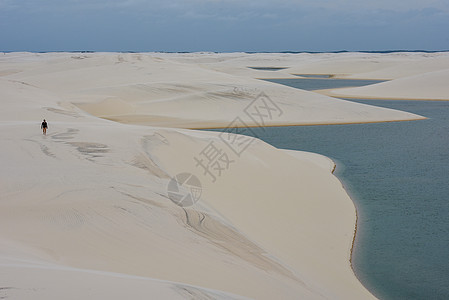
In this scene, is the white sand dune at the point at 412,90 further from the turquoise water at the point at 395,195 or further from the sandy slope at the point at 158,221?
the sandy slope at the point at 158,221

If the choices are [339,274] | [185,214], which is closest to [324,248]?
[339,274]

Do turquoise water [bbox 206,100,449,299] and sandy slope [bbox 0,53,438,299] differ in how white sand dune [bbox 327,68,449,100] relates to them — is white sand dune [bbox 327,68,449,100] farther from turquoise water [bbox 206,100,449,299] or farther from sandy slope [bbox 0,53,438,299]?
sandy slope [bbox 0,53,438,299]

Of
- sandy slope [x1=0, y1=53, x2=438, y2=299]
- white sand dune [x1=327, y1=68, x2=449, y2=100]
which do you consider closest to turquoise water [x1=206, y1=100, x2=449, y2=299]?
sandy slope [x1=0, y1=53, x2=438, y2=299]

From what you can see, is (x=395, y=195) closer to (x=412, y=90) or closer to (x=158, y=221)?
(x=158, y=221)

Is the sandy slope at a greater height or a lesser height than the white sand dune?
lesser

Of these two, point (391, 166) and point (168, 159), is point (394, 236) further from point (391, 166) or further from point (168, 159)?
point (391, 166)

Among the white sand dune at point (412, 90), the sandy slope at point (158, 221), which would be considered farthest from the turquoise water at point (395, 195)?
the white sand dune at point (412, 90)

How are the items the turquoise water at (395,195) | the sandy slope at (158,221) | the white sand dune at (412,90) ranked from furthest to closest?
1. the white sand dune at (412,90)
2. the turquoise water at (395,195)
3. the sandy slope at (158,221)

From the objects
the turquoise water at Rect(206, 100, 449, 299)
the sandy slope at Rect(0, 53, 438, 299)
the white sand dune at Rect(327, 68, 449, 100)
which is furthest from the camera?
the white sand dune at Rect(327, 68, 449, 100)

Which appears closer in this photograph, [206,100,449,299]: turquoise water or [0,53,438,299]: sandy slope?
[0,53,438,299]: sandy slope

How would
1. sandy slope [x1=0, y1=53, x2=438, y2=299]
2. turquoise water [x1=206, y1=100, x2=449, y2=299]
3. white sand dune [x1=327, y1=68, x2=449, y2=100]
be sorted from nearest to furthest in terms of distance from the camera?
1. sandy slope [x1=0, y1=53, x2=438, y2=299]
2. turquoise water [x1=206, y1=100, x2=449, y2=299]
3. white sand dune [x1=327, y1=68, x2=449, y2=100]
